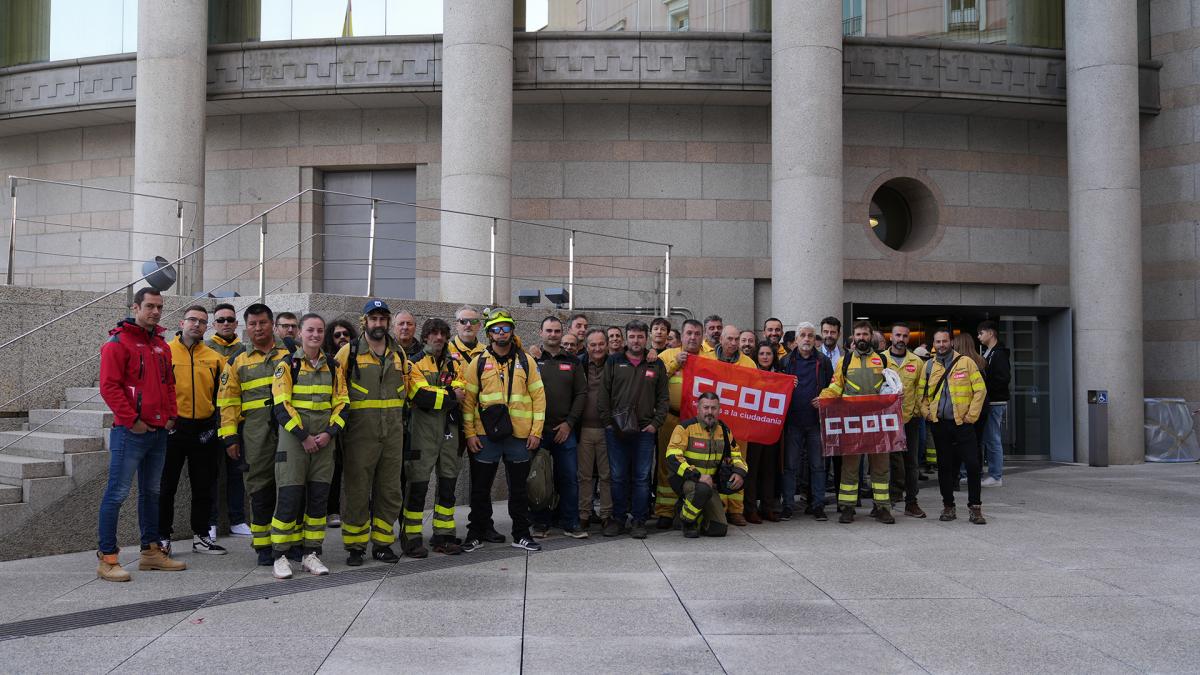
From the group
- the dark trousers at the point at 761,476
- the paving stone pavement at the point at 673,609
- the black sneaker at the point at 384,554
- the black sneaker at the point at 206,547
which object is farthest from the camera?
the dark trousers at the point at 761,476

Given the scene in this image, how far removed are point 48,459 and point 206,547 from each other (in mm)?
1782

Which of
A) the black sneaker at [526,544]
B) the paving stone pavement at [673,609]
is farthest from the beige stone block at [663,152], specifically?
the black sneaker at [526,544]

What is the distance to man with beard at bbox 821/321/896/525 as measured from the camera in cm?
979

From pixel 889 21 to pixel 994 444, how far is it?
869 centimetres

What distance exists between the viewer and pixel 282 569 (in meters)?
7.01

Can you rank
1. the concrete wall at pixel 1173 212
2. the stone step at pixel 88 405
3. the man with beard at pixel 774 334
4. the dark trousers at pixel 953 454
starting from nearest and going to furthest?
the stone step at pixel 88 405 < the dark trousers at pixel 953 454 < the man with beard at pixel 774 334 < the concrete wall at pixel 1173 212

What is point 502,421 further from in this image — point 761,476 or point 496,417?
point 761,476

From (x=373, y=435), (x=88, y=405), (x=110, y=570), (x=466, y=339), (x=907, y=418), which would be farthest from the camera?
(x=907, y=418)

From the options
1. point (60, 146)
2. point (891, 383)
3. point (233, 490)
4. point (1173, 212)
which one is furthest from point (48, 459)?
point (1173, 212)

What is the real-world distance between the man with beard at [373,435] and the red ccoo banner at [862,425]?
468 cm

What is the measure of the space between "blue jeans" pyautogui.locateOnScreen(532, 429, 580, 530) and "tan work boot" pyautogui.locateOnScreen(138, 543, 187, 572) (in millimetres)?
3158

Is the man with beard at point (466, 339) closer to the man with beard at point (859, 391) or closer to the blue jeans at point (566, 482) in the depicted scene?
the blue jeans at point (566, 482)

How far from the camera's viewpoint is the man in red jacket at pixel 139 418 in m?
6.86

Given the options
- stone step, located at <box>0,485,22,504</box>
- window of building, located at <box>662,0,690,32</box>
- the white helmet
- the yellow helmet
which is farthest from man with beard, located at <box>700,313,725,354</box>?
window of building, located at <box>662,0,690,32</box>
